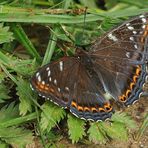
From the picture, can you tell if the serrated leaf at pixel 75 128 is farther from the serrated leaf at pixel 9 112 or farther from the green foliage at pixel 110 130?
the serrated leaf at pixel 9 112

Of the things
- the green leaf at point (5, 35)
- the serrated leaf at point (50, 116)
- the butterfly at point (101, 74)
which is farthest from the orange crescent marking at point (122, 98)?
the green leaf at point (5, 35)

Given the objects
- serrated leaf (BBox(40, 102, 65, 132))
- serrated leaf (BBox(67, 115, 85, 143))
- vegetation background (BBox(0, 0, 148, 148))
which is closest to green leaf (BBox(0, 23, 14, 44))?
vegetation background (BBox(0, 0, 148, 148))

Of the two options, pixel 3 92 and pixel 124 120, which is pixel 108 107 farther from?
pixel 3 92

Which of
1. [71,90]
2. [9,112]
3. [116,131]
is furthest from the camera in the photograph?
[9,112]

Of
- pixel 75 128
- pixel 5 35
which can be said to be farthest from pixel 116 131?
pixel 5 35

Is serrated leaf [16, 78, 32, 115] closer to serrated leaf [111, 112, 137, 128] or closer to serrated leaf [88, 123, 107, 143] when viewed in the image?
serrated leaf [88, 123, 107, 143]

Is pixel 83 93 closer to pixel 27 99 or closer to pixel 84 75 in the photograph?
pixel 84 75

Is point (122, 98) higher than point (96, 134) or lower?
higher
